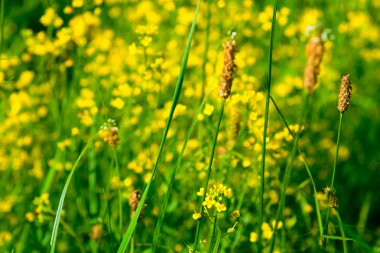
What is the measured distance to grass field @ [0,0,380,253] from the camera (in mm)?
2490

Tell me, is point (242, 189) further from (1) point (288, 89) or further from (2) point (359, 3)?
(2) point (359, 3)

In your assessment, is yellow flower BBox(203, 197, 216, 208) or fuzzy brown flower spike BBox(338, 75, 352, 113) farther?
yellow flower BBox(203, 197, 216, 208)

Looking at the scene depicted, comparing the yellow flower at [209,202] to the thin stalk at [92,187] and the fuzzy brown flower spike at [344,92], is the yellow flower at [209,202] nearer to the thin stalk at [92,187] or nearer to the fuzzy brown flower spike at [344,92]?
the fuzzy brown flower spike at [344,92]

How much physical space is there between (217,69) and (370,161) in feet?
3.87

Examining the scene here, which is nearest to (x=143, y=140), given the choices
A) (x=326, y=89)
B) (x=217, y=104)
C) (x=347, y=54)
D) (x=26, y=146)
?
(x=217, y=104)

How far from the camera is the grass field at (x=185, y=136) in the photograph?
2490mm

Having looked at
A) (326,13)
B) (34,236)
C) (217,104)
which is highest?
(326,13)

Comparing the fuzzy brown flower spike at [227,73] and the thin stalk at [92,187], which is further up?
the fuzzy brown flower spike at [227,73]

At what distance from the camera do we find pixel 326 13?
14.6 ft

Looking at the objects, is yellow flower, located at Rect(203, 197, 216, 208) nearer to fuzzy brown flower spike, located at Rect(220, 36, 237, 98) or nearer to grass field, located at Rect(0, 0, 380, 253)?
grass field, located at Rect(0, 0, 380, 253)

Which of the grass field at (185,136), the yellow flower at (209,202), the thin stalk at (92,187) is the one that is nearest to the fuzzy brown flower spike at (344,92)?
the grass field at (185,136)

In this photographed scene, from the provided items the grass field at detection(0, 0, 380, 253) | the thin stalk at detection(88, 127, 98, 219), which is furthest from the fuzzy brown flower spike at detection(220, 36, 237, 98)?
the thin stalk at detection(88, 127, 98, 219)

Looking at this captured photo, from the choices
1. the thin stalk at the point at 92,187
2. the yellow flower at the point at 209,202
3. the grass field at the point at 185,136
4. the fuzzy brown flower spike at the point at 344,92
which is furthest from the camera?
the thin stalk at the point at 92,187

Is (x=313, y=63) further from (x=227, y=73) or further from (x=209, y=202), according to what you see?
(x=209, y=202)
